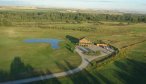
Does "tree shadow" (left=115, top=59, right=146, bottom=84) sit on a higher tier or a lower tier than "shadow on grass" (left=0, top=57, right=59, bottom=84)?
lower

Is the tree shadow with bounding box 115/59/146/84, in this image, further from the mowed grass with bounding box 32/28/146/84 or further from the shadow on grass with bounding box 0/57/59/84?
the shadow on grass with bounding box 0/57/59/84

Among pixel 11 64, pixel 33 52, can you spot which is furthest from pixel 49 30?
pixel 11 64

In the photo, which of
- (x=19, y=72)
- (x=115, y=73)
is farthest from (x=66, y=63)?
(x=19, y=72)

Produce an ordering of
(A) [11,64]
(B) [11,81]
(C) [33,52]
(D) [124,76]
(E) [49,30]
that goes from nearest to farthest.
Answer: (B) [11,81] < (D) [124,76] < (A) [11,64] < (C) [33,52] < (E) [49,30]

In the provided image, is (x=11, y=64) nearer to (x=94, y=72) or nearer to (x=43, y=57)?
(x=43, y=57)

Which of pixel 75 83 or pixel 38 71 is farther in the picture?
pixel 38 71

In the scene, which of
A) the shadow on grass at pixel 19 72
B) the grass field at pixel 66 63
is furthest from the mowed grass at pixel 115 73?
the shadow on grass at pixel 19 72

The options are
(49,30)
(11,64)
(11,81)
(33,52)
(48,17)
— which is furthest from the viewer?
(48,17)

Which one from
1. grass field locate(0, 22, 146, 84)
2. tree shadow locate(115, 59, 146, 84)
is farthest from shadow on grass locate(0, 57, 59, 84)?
tree shadow locate(115, 59, 146, 84)

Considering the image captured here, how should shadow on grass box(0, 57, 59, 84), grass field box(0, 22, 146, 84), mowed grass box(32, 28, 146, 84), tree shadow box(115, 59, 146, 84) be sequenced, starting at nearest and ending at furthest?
shadow on grass box(0, 57, 59, 84) → mowed grass box(32, 28, 146, 84) → tree shadow box(115, 59, 146, 84) → grass field box(0, 22, 146, 84)
